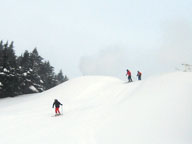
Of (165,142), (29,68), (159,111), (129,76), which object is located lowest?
(165,142)

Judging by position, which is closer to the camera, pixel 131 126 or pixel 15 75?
pixel 131 126

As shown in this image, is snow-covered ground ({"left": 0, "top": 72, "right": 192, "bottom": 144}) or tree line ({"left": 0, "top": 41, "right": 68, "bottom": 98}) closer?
snow-covered ground ({"left": 0, "top": 72, "right": 192, "bottom": 144})

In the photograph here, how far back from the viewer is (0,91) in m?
30.0

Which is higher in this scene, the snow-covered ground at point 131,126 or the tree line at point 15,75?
Result: the tree line at point 15,75

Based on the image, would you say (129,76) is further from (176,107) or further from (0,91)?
(0,91)

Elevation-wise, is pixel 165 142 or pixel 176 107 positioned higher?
pixel 176 107

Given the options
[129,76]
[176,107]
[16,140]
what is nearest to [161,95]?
[176,107]

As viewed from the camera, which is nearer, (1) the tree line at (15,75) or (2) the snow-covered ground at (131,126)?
(2) the snow-covered ground at (131,126)

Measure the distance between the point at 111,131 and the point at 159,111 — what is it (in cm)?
321

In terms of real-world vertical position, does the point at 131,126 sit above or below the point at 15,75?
below

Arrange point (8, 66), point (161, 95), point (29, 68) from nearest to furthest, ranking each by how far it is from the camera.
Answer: point (161, 95) < point (8, 66) < point (29, 68)

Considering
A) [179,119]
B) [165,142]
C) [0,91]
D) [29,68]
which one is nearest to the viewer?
[165,142]

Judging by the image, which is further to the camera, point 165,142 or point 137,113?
point 137,113

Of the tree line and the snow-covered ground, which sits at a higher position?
the tree line
